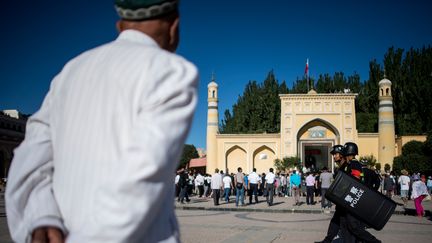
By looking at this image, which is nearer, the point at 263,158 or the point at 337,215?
the point at 337,215

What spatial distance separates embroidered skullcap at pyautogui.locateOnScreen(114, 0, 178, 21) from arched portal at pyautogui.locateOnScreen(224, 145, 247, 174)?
34.8 m

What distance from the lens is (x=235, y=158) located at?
120 ft

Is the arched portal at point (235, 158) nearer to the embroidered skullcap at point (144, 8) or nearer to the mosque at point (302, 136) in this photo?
the mosque at point (302, 136)

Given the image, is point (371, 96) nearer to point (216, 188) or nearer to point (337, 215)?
point (216, 188)

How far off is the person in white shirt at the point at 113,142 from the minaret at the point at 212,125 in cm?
3478

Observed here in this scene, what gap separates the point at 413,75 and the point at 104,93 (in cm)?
4570

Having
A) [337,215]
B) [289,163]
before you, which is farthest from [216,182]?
[289,163]

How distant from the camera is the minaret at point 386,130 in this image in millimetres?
33719

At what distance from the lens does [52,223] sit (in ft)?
4.45

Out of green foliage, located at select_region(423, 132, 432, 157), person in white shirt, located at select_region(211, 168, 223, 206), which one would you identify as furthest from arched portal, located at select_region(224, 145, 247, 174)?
person in white shirt, located at select_region(211, 168, 223, 206)

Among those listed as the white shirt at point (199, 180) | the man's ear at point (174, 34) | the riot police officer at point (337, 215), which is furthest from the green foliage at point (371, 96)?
the man's ear at point (174, 34)

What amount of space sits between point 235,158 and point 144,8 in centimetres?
3524

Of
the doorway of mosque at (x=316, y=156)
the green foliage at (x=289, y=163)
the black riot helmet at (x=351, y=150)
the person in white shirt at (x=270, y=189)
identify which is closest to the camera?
the black riot helmet at (x=351, y=150)

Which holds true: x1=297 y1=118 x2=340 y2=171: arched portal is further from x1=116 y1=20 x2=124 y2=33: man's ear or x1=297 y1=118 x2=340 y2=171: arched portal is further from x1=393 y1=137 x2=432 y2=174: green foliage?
x1=116 y1=20 x2=124 y2=33: man's ear
